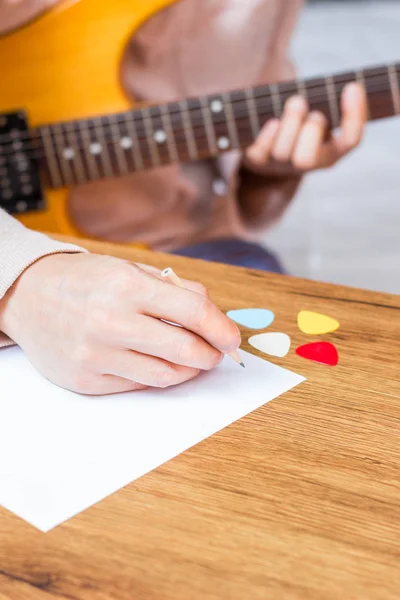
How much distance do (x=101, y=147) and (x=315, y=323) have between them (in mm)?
675

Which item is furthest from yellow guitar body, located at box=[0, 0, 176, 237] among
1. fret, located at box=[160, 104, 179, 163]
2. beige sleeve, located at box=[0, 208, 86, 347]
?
beige sleeve, located at box=[0, 208, 86, 347]

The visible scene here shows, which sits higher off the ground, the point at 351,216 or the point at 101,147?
the point at 101,147

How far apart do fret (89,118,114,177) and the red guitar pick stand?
0.70 meters

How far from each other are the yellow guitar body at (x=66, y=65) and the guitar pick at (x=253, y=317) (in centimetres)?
66

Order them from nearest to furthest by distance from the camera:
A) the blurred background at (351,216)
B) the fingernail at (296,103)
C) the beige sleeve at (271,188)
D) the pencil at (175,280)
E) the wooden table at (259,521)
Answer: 1. the wooden table at (259,521)
2. the pencil at (175,280)
3. the fingernail at (296,103)
4. the beige sleeve at (271,188)
5. the blurred background at (351,216)

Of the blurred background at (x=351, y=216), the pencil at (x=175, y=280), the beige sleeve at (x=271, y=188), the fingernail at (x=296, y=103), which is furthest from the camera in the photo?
the blurred background at (x=351, y=216)

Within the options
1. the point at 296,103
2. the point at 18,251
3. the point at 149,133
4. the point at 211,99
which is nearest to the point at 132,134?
the point at 149,133

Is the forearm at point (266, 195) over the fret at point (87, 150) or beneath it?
beneath

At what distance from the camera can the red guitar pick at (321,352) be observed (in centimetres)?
52

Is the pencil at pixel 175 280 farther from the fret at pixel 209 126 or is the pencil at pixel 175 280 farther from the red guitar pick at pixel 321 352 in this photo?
the fret at pixel 209 126

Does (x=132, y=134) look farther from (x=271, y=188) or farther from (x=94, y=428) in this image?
(x=94, y=428)

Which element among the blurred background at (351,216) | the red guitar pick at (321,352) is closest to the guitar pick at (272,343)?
Result: the red guitar pick at (321,352)

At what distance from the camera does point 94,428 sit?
1.53 feet

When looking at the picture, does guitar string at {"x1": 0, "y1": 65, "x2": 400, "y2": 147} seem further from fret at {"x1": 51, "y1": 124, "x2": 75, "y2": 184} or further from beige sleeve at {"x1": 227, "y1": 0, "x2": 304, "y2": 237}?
beige sleeve at {"x1": 227, "y1": 0, "x2": 304, "y2": 237}
